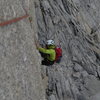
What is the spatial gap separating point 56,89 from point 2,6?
827 cm

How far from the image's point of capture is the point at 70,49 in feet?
73.9

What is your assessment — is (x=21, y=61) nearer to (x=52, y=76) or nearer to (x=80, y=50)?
(x=52, y=76)

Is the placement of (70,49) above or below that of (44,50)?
below

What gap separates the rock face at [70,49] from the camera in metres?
19.3

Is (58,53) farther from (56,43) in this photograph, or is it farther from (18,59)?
(18,59)

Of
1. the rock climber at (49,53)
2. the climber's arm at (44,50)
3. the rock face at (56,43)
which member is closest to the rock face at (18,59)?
the rock face at (56,43)

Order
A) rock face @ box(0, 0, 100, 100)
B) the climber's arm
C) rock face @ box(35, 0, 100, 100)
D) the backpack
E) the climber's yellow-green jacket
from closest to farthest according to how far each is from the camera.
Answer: rock face @ box(0, 0, 100, 100), the climber's arm, the climber's yellow-green jacket, the backpack, rock face @ box(35, 0, 100, 100)

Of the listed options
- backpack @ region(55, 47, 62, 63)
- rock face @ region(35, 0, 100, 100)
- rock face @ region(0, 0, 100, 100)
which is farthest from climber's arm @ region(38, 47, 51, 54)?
rock face @ region(35, 0, 100, 100)

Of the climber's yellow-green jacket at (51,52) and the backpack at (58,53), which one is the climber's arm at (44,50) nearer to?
the climber's yellow-green jacket at (51,52)

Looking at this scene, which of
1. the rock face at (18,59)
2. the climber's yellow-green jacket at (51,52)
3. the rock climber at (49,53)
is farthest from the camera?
the rock climber at (49,53)

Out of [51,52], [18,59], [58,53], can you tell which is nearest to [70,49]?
[58,53]

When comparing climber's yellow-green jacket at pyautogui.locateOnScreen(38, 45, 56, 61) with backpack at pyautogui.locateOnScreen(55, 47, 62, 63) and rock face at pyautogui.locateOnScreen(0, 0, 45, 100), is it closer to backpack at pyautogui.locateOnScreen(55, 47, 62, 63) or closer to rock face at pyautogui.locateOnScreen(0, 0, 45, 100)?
backpack at pyautogui.locateOnScreen(55, 47, 62, 63)

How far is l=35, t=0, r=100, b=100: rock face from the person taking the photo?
19344mm

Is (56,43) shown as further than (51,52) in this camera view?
Yes
